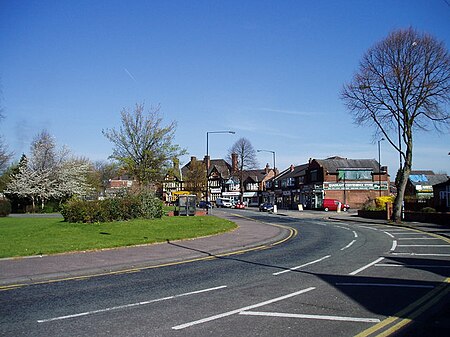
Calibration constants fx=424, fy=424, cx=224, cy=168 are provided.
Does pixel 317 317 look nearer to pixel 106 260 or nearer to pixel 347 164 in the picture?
pixel 106 260

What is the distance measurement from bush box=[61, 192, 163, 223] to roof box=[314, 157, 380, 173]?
47691 millimetres

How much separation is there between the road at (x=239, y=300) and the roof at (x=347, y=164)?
199 feet

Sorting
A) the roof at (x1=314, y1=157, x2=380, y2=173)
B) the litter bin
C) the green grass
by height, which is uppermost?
the roof at (x1=314, y1=157, x2=380, y2=173)

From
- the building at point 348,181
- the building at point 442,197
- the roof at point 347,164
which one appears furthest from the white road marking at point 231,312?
the roof at point 347,164

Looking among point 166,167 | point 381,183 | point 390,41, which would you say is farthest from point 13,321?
point 381,183

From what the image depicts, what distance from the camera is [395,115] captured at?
3372 centimetres

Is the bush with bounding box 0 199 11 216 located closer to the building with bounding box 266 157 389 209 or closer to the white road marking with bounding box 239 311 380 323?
the white road marking with bounding box 239 311 380 323

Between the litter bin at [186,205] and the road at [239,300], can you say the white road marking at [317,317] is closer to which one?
the road at [239,300]

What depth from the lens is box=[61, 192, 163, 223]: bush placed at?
26562 millimetres

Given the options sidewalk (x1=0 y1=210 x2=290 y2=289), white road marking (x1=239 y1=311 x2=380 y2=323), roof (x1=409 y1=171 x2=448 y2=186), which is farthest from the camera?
roof (x1=409 y1=171 x2=448 y2=186)

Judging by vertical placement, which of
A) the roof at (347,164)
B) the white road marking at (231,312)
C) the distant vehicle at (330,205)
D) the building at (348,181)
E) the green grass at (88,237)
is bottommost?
the distant vehicle at (330,205)

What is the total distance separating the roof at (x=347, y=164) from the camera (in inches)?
2869

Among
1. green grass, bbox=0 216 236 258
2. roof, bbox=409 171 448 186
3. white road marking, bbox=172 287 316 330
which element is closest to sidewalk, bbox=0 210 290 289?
green grass, bbox=0 216 236 258

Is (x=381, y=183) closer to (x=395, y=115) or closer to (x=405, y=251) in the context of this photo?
(x=395, y=115)
